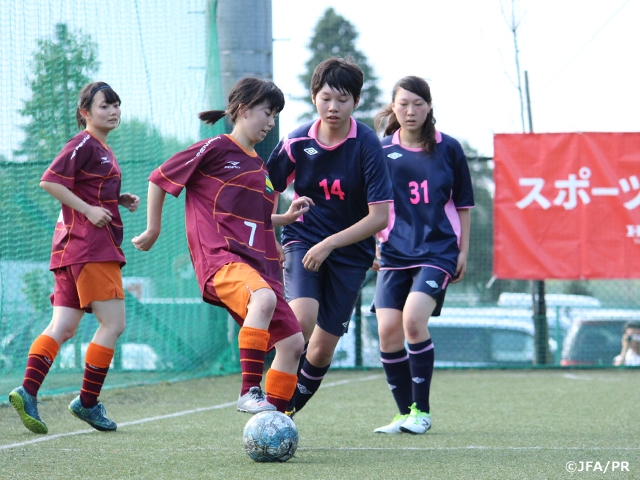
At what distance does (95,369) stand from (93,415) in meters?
0.23

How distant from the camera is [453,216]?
5.09m

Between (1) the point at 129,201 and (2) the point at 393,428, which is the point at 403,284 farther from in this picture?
(1) the point at 129,201

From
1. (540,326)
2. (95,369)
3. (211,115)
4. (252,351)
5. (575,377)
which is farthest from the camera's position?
(540,326)

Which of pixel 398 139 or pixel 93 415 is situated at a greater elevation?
pixel 398 139

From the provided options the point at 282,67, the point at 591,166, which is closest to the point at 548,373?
the point at 591,166

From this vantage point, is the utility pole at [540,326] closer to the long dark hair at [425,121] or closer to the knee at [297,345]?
the long dark hair at [425,121]

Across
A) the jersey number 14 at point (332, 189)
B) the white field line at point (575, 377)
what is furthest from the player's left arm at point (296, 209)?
the white field line at point (575, 377)

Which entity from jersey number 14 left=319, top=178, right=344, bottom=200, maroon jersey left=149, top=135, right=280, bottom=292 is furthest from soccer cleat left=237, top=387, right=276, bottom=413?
jersey number 14 left=319, top=178, right=344, bottom=200

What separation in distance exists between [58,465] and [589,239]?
6932mm

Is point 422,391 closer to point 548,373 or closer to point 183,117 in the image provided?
point 183,117

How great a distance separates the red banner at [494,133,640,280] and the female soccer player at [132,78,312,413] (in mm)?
5743

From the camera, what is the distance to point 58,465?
354 centimetres

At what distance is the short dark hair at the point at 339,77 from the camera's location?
4.11 m

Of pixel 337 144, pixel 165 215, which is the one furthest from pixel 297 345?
pixel 165 215
